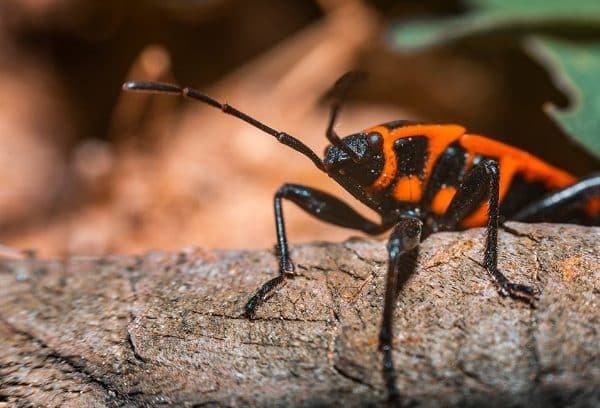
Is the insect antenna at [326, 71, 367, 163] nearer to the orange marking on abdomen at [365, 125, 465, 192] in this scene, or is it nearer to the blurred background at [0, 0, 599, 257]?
the orange marking on abdomen at [365, 125, 465, 192]

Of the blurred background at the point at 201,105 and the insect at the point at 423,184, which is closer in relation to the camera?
the insect at the point at 423,184

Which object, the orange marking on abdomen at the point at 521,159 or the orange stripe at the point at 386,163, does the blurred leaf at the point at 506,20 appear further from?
the orange stripe at the point at 386,163

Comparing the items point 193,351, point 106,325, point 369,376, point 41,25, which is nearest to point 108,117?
point 41,25

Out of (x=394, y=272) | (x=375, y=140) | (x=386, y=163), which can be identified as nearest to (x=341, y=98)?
(x=375, y=140)

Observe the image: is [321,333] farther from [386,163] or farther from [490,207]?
[386,163]

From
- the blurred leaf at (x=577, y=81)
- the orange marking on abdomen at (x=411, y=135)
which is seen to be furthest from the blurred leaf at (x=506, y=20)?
the orange marking on abdomen at (x=411, y=135)

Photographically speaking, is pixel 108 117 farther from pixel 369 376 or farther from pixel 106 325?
pixel 369 376
